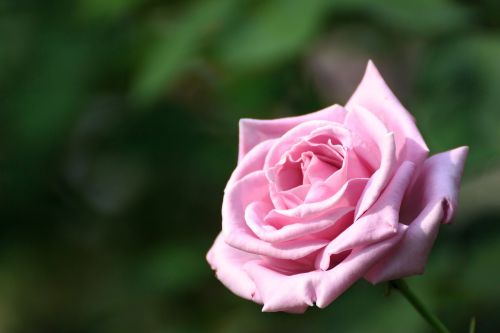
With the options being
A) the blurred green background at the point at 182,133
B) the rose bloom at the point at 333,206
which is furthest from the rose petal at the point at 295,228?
the blurred green background at the point at 182,133

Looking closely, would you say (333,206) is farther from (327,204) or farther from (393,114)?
(393,114)

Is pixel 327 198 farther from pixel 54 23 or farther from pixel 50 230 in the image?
pixel 50 230

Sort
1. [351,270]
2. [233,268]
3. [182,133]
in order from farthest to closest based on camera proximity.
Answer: [182,133]
[233,268]
[351,270]

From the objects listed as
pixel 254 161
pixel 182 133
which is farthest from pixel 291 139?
pixel 182 133

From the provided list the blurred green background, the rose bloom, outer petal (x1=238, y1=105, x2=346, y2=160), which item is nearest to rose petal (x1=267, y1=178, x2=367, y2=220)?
the rose bloom

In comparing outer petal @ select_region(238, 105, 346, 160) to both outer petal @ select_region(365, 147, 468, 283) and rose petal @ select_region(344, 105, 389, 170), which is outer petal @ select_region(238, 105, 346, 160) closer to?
rose petal @ select_region(344, 105, 389, 170)

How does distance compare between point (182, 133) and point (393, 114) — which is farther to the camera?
point (182, 133)
